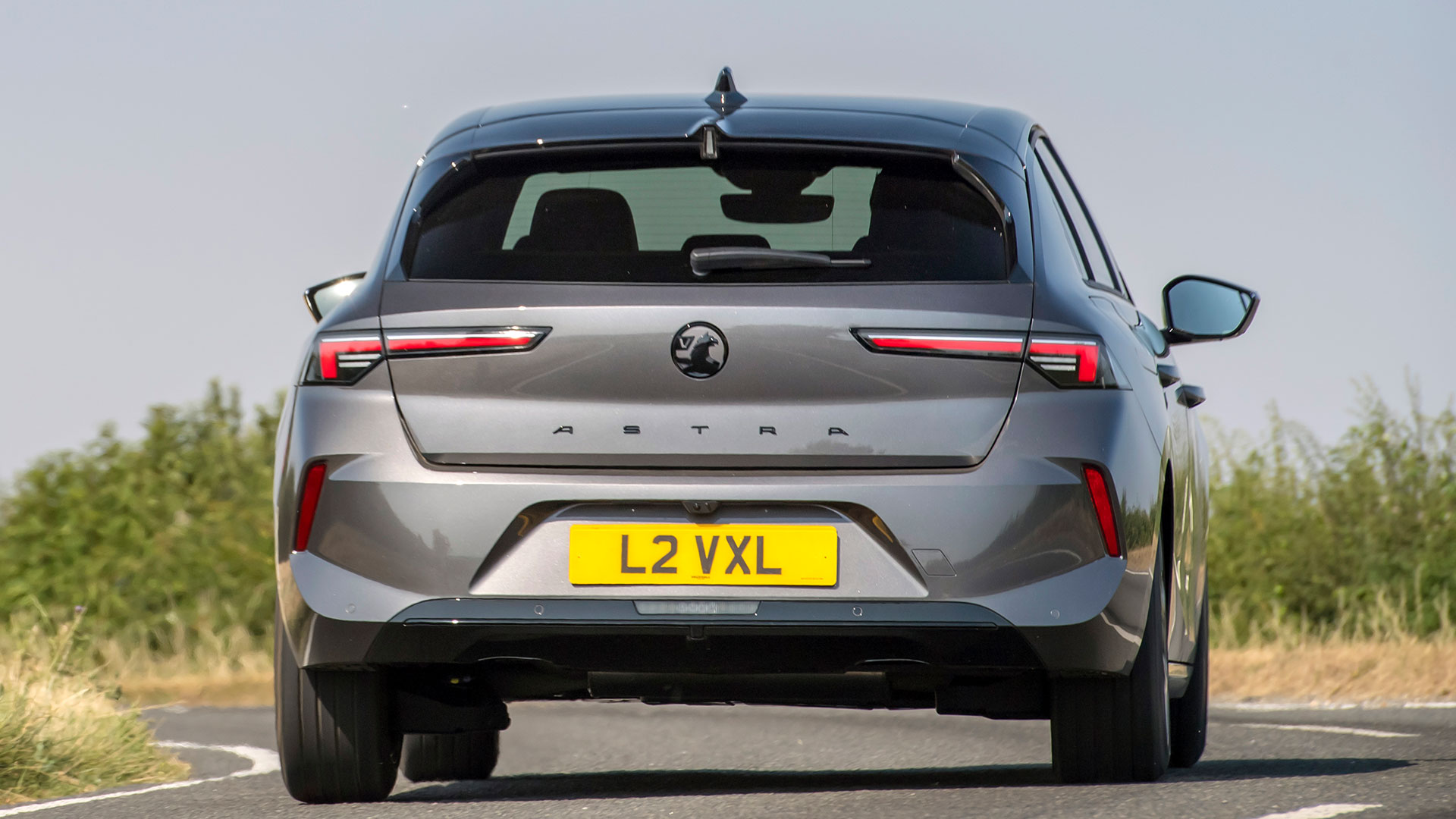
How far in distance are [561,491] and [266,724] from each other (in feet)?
34.5

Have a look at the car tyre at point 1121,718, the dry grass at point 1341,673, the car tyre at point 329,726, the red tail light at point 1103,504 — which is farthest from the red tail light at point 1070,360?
the dry grass at point 1341,673

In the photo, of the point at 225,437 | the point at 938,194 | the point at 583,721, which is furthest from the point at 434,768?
the point at 225,437

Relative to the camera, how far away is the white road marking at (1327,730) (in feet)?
25.2

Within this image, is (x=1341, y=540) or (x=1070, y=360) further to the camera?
(x=1341, y=540)

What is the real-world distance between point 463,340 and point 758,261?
67 cm

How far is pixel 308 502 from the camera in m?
4.62

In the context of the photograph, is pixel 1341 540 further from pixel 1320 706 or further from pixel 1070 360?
pixel 1070 360

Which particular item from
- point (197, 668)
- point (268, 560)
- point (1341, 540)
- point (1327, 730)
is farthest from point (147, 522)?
point (1327, 730)

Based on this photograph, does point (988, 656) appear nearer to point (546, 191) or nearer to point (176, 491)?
point (546, 191)

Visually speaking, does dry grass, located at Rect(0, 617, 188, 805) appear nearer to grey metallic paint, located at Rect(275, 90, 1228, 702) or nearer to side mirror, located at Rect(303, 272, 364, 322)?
side mirror, located at Rect(303, 272, 364, 322)

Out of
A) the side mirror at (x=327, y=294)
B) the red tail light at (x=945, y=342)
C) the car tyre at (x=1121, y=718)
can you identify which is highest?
the side mirror at (x=327, y=294)

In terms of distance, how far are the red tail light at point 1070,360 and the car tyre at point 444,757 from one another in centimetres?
267

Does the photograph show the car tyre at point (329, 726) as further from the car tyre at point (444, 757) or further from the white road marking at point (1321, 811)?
the white road marking at point (1321, 811)

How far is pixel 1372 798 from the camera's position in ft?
15.9
